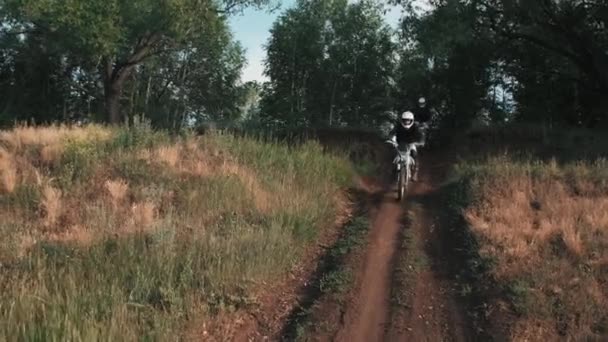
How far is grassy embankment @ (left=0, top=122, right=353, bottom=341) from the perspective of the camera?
687 cm

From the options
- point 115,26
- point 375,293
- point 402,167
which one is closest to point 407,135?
point 402,167

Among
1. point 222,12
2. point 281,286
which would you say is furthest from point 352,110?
point 281,286

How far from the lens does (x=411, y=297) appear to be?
8.67 metres

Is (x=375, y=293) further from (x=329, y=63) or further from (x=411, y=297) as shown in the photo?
(x=329, y=63)

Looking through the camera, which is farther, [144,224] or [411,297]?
[144,224]

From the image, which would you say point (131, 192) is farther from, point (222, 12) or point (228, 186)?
point (222, 12)

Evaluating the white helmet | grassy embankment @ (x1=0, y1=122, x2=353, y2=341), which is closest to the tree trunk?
grassy embankment @ (x1=0, y1=122, x2=353, y2=341)

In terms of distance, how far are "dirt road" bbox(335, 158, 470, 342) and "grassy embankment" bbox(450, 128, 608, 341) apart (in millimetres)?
483

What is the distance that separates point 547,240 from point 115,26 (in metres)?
20.9

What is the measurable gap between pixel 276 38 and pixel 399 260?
30477 mm

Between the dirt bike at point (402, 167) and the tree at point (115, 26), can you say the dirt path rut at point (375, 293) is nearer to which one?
the dirt bike at point (402, 167)

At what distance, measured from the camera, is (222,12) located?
3134 centimetres

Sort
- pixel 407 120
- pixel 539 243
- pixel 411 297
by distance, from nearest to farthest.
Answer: pixel 411 297
pixel 539 243
pixel 407 120

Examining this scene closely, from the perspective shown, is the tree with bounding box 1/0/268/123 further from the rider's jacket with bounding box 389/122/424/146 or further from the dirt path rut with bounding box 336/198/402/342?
the dirt path rut with bounding box 336/198/402/342
